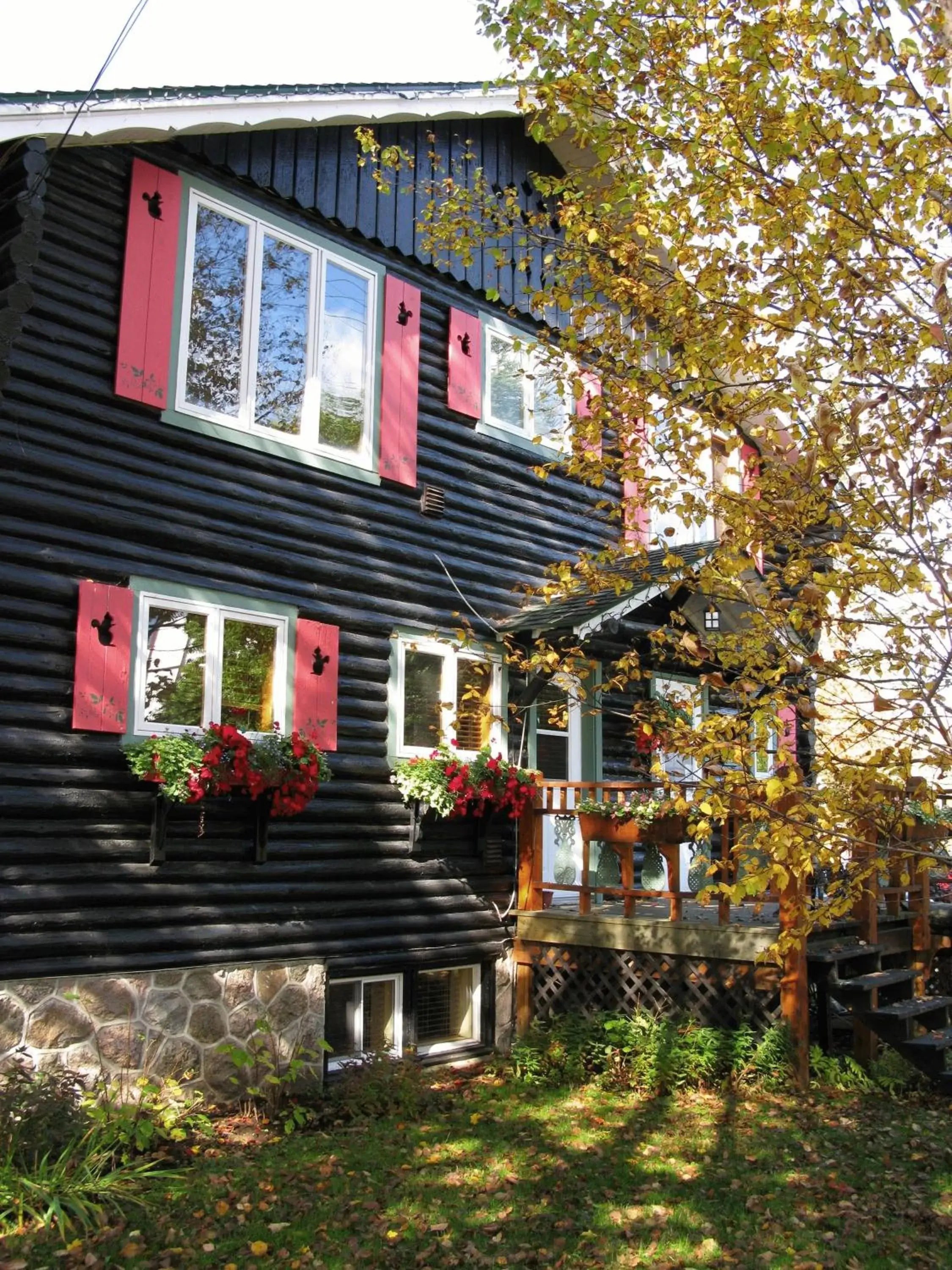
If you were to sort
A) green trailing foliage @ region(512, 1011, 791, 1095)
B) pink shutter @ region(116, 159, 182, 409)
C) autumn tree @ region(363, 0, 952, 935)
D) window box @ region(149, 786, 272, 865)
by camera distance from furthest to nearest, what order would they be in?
green trailing foliage @ region(512, 1011, 791, 1095), pink shutter @ region(116, 159, 182, 409), window box @ region(149, 786, 272, 865), autumn tree @ region(363, 0, 952, 935)

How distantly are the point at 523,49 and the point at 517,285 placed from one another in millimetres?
4452

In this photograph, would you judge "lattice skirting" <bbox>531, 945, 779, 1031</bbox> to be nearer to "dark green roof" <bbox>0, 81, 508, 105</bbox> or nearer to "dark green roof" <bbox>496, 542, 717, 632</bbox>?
"dark green roof" <bbox>496, 542, 717, 632</bbox>

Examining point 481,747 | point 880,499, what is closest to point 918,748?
point 880,499

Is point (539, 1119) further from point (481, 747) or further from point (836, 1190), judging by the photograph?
point (481, 747)

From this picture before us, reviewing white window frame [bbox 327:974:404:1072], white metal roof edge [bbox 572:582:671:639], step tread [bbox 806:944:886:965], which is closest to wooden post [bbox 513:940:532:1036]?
white window frame [bbox 327:974:404:1072]

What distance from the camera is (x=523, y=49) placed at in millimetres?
6902

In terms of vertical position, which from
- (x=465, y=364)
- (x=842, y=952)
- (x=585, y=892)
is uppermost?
(x=465, y=364)

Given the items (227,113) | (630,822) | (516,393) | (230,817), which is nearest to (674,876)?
(630,822)

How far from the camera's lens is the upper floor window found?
10859 mm

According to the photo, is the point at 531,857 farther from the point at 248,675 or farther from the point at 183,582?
the point at 183,582

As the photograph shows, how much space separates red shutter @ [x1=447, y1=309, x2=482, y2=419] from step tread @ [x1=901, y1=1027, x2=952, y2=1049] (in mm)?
6261

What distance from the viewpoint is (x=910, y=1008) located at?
8.16m

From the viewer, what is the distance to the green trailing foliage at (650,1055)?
815 centimetres

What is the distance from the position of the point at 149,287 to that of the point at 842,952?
704 centimetres
